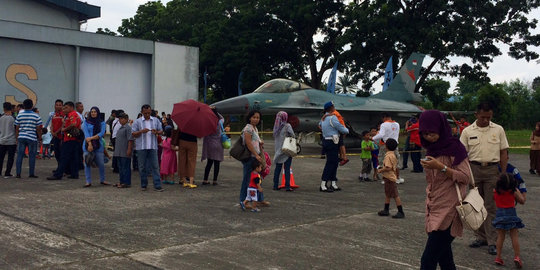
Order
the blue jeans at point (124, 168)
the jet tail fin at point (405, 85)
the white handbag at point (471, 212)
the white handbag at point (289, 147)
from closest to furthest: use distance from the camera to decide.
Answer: the white handbag at point (471, 212), the white handbag at point (289, 147), the blue jeans at point (124, 168), the jet tail fin at point (405, 85)

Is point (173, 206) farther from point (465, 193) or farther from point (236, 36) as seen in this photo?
point (236, 36)

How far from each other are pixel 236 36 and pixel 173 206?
110 ft

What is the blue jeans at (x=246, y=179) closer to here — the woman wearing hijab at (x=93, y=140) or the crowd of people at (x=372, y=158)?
the crowd of people at (x=372, y=158)

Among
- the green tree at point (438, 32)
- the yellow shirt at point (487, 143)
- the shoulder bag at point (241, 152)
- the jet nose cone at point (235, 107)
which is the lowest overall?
the shoulder bag at point (241, 152)

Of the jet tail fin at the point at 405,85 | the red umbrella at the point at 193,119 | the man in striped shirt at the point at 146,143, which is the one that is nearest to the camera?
the man in striped shirt at the point at 146,143

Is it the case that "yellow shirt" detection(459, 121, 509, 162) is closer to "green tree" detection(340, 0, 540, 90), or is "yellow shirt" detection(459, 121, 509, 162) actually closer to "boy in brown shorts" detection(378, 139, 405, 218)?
"boy in brown shorts" detection(378, 139, 405, 218)

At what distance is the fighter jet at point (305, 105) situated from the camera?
1812cm

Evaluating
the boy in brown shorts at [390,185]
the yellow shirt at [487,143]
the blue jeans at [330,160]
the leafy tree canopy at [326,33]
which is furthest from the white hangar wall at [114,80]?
the yellow shirt at [487,143]

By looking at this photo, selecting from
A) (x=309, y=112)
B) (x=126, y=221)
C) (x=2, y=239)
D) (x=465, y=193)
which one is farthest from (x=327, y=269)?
(x=309, y=112)

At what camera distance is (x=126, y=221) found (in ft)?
21.2

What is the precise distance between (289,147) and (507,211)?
4781 mm

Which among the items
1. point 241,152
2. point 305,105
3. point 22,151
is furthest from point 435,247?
point 305,105

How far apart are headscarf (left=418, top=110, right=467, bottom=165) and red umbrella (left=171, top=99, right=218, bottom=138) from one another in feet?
20.4

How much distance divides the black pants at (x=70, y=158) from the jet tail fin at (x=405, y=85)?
16868 millimetres
